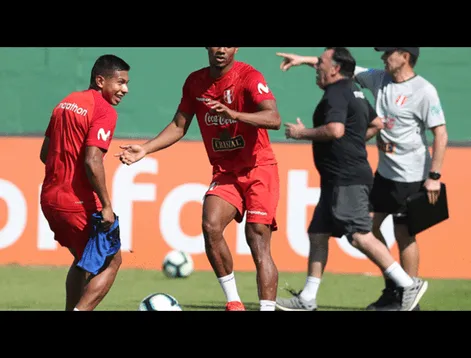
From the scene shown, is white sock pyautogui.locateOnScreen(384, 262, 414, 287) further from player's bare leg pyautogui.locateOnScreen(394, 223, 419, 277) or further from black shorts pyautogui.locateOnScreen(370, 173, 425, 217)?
black shorts pyautogui.locateOnScreen(370, 173, 425, 217)

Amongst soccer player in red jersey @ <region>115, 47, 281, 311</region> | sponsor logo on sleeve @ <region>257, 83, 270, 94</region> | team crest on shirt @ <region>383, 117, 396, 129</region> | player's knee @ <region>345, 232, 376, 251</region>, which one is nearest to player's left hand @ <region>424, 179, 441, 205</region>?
team crest on shirt @ <region>383, 117, 396, 129</region>

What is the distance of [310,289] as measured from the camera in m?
9.16

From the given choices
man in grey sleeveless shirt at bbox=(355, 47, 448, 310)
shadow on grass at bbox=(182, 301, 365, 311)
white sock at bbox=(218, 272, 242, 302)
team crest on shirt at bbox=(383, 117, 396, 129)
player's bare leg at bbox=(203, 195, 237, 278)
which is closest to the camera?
player's bare leg at bbox=(203, 195, 237, 278)

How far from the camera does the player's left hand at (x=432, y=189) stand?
9164 millimetres

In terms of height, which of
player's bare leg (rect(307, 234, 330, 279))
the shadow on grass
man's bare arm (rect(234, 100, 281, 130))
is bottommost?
the shadow on grass

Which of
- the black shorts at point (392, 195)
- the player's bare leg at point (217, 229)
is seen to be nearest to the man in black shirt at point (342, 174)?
the black shorts at point (392, 195)

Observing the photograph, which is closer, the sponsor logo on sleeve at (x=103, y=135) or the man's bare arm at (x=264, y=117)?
the sponsor logo on sleeve at (x=103, y=135)

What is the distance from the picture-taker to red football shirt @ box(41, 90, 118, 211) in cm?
739

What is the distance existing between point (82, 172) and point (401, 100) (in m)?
3.30

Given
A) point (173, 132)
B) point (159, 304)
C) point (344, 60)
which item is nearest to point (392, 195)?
point (344, 60)

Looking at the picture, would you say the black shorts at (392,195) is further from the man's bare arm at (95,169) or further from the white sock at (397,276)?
the man's bare arm at (95,169)

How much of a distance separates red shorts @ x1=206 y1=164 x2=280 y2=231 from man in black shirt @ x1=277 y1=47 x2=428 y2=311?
0.67 metres

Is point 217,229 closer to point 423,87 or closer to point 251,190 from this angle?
point 251,190
